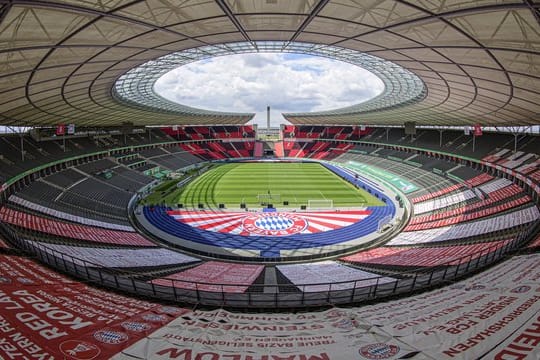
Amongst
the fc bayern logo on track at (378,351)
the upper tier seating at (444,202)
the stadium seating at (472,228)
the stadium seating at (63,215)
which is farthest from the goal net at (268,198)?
the fc bayern logo on track at (378,351)

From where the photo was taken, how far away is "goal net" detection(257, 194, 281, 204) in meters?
40.7

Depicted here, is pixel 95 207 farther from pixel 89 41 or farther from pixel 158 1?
pixel 158 1

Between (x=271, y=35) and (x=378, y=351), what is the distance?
15585 millimetres

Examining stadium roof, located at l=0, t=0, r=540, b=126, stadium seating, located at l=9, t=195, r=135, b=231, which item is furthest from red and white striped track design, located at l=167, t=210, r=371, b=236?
stadium roof, located at l=0, t=0, r=540, b=126

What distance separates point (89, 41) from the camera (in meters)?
11.8

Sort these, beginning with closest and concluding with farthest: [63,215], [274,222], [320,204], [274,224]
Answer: [63,215] → [274,224] → [274,222] → [320,204]

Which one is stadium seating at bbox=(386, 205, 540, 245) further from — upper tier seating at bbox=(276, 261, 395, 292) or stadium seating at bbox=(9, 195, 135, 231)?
stadium seating at bbox=(9, 195, 135, 231)

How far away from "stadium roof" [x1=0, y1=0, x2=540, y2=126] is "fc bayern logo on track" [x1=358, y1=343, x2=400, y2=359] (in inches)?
324

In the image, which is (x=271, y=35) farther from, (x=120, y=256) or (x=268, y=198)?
(x=268, y=198)

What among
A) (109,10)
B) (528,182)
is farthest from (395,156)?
(109,10)

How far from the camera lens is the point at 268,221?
108ft

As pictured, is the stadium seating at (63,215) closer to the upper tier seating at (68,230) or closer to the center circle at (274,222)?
the upper tier seating at (68,230)

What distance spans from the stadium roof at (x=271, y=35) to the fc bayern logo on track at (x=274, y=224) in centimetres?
1649

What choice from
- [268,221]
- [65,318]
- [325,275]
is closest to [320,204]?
[268,221]
